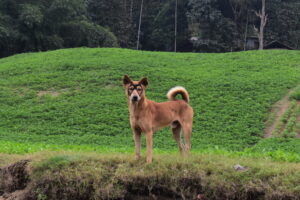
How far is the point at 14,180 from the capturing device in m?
→ 7.66

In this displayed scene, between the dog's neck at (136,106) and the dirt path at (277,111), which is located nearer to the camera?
the dog's neck at (136,106)

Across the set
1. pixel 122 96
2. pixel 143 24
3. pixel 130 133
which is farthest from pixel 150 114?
pixel 143 24

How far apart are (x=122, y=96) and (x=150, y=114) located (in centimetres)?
1265

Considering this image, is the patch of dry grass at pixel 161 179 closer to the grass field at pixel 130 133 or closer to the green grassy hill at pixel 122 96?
the grass field at pixel 130 133

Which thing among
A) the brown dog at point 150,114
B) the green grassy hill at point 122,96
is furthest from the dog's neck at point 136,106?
the green grassy hill at point 122,96

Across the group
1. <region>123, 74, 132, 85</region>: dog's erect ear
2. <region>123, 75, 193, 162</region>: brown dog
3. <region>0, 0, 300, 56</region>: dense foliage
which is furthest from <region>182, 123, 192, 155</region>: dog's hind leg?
<region>0, 0, 300, 56</region>: dense foliage

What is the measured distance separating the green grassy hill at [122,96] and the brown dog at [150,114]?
120 inches

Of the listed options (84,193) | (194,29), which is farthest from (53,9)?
(84,193)

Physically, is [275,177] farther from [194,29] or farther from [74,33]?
[194,29]

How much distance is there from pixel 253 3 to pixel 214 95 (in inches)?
1291

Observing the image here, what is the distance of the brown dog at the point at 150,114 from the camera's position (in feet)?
22.8

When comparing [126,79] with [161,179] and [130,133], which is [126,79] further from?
[130,133]

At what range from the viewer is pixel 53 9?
1547 inches

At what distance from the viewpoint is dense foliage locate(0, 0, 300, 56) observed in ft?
128
